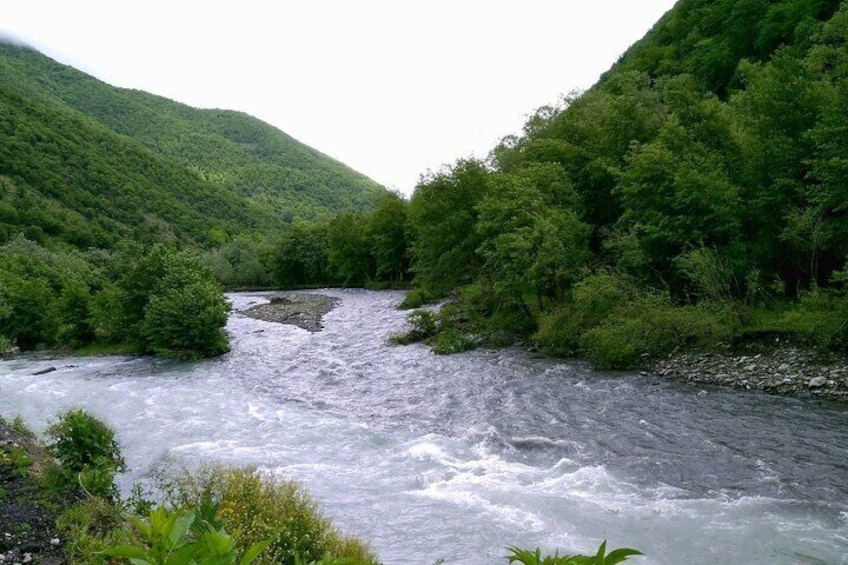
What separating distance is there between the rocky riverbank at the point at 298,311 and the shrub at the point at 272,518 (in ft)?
108

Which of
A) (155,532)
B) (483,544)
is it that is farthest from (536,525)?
(155,532)

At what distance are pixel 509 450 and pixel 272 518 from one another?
8151 mm

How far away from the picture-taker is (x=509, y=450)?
15719 mm

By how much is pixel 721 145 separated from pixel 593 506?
2049 centimetres

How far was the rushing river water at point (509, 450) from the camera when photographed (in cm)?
1070

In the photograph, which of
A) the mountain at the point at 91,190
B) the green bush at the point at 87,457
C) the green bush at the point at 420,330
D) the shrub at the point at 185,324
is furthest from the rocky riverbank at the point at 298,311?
the green bush at the point at 87,457

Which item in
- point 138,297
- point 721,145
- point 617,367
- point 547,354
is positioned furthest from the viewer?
point 138,297

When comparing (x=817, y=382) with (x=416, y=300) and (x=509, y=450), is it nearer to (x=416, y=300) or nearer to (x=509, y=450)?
(x=509, y=450)

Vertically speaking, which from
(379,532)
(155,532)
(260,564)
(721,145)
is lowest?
(379,532)

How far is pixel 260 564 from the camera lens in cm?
688

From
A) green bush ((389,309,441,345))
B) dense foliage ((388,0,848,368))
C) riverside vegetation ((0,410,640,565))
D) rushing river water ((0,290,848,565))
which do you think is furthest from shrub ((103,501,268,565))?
green bush ((389,309,441,345))

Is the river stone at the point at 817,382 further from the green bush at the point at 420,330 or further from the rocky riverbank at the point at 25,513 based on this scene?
the green bush at the point at 420,330

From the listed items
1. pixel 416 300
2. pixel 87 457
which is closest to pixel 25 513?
pixel 87 457

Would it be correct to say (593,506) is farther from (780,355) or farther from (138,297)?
(138,297)
